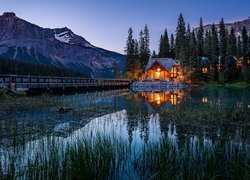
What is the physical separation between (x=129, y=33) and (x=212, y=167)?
85.3m

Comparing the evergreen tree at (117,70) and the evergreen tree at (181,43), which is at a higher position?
the evergreen tree at (181,43)

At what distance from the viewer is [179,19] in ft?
323

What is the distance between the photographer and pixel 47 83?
39.3 meters

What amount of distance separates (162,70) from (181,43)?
10729 mm

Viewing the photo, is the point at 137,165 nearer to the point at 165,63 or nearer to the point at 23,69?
the point at 165,63

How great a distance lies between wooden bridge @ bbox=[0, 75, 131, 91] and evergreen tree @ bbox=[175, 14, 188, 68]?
1063 inches

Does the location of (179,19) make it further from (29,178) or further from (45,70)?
(29,178)

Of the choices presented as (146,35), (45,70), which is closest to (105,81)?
(146,35)

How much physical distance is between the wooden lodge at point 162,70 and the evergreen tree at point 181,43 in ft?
12.1

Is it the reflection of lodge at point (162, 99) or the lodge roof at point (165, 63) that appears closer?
the reflection of lodge at point (162, 99)

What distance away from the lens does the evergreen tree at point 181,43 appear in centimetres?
8181

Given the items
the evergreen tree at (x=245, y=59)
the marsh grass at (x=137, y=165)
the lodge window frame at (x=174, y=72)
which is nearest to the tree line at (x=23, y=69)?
the lodge window frame at (x=174, y=72)

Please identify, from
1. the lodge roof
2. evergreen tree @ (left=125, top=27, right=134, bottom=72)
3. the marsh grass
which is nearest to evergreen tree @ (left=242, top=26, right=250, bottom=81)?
the lodge roof

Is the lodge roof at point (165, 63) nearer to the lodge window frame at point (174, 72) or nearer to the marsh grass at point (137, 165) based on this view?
the lodge window frame at point (174, 72)
